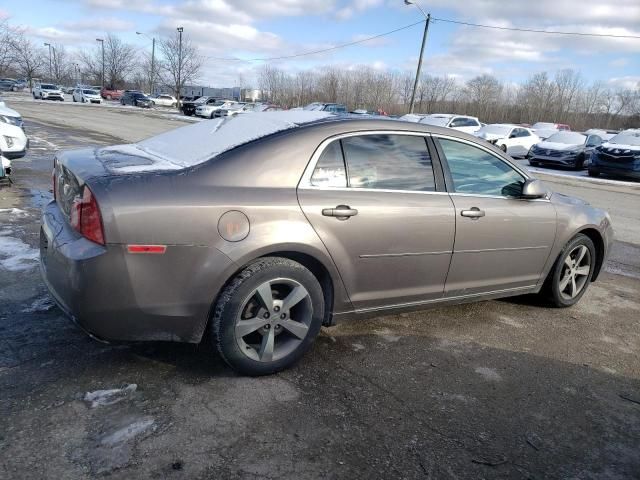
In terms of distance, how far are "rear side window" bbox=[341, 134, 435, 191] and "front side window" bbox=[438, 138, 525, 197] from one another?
232 millimetres

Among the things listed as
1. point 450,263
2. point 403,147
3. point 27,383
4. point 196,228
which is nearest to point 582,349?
point 450,263

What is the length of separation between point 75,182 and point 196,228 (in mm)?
783

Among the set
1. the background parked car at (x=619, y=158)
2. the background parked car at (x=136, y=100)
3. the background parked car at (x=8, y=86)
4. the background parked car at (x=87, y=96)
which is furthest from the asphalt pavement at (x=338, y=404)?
the background parked car at (x=8, y=86)

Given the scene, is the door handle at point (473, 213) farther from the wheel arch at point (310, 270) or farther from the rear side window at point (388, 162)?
the wheel arch at point (310, 270)

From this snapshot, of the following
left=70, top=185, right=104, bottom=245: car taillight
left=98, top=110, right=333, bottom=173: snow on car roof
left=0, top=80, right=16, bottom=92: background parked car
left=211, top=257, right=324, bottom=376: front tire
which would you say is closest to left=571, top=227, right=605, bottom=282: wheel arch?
left=98, top=110, right=333, bottom=173: snow on car roof

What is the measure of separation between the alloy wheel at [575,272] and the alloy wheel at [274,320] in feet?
8.68

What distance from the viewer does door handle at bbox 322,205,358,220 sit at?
315 centimetres

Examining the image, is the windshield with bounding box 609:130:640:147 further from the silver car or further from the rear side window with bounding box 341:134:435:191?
the rear side window with bounding box 341:134:435:191

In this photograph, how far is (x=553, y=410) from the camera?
3.04 meters

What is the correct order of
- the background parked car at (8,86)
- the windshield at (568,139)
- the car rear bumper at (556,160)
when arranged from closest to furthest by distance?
1. the car rear bumper at (556,160)
2. the windshield at (568,139)
3. the background parked car at (8,86)

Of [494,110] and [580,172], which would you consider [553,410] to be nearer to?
[580,172]

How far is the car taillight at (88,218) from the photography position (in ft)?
8.71

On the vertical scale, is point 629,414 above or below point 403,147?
below

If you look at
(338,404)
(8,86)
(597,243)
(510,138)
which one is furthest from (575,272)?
(8,86)
